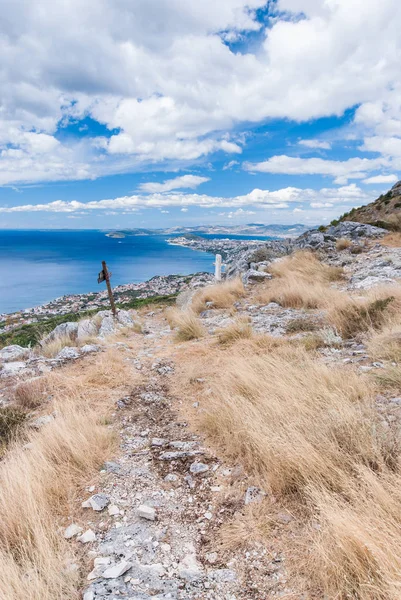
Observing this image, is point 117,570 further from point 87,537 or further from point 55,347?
point 55,347

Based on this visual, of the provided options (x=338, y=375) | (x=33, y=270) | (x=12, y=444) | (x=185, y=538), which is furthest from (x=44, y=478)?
(x=33, y=270)

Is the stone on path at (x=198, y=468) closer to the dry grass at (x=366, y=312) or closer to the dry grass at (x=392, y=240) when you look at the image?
the dry grass at (x=366, y=312)

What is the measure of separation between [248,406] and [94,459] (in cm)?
191

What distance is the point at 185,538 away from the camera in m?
2.45

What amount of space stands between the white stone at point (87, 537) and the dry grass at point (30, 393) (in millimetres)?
3299

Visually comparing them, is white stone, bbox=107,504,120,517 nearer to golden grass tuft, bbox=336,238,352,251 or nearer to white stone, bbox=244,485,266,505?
white stone, bbox=244,485,266,505

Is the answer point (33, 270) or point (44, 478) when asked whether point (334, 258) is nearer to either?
point (44, 478)

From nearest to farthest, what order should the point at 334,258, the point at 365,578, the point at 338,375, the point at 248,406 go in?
the point at 365,578 → the point at 248,406 → the point at 338,375 → the point at 334,258

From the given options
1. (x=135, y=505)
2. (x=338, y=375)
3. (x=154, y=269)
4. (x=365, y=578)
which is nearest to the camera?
(x=365, y=578)

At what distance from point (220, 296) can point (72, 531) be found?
395 inches

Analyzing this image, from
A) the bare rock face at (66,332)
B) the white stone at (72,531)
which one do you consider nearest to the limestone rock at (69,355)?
the bare rock face at (66,332)

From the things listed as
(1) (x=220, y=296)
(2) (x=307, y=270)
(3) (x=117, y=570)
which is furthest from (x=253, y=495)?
(2) (x=307, y=270)

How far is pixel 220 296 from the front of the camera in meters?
12.2

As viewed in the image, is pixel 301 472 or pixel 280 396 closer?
pixel 301 472
